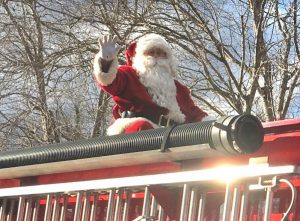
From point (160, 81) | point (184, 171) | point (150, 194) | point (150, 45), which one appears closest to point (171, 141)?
point (184, 171)

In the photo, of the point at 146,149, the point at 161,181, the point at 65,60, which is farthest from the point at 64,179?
the point at 65,60

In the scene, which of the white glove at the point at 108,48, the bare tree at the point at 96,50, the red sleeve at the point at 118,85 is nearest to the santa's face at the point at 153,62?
the red sleeve at the point at 118,85

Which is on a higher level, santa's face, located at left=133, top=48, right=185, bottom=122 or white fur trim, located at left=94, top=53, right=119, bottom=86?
santa's face, located at left=133, top=48, right=185, bottom=122

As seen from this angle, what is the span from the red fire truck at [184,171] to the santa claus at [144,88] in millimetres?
628

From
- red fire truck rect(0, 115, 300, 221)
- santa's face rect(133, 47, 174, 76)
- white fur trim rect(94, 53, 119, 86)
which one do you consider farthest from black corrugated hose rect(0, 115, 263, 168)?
santa's face rect(133, 47, 174, 76)

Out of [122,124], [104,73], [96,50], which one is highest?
[96,50]

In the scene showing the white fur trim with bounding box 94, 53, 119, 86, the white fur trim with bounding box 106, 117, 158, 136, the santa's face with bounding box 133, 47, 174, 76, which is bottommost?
the white fur trim with bounding box 106, 117, 158, 136

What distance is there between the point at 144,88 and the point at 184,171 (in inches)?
65.7

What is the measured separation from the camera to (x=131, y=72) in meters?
4.20

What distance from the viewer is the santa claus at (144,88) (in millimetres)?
3652

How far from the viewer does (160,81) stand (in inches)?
171

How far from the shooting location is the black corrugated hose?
7.56ft

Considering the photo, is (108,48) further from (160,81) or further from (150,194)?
(150,194)

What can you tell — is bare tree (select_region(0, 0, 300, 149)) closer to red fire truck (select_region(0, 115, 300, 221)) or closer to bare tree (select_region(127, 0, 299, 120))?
bare tree (select_region(127, 0, 299, 120))
